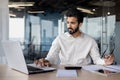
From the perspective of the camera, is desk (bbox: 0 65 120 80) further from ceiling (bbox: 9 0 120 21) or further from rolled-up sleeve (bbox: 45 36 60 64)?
ceiling (bbox: 9 0 120 21)

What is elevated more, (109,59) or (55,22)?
(55,22)

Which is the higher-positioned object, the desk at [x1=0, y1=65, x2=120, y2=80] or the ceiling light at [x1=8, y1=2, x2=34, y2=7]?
the ceiling light at [x1=8, y1=2, x2=34, y2=7]

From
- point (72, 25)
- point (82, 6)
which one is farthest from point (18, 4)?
point (72, 25)

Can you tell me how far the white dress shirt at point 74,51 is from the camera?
278 cm

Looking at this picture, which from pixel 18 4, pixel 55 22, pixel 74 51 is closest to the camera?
pixel 74 51

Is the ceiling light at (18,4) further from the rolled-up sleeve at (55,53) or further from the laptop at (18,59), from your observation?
the laptop at (18,59)

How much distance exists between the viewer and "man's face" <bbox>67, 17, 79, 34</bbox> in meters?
2.86

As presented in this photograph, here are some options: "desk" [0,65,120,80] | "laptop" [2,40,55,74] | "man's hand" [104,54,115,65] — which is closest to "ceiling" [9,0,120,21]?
"man's hand" [104,54,115,65]

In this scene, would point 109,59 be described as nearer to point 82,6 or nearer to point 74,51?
point 74,51

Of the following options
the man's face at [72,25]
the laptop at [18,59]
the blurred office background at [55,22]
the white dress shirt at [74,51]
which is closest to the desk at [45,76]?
the laptop at [18,59]

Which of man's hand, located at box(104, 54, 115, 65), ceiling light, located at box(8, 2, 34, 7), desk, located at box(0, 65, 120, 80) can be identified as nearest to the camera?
desk, located at box(0, 65, 120, 80)

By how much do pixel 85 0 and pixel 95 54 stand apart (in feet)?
11.4

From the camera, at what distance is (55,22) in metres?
5.97

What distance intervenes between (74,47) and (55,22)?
318cm
